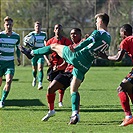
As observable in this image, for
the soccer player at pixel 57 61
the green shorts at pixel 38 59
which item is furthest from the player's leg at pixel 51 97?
the green shorts at pixel 38 59

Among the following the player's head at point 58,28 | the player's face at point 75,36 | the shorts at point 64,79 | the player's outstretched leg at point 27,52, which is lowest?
the shorts at point 64,79

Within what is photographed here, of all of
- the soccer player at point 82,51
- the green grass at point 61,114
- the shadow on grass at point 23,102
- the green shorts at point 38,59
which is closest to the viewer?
the green grass at point 61,114

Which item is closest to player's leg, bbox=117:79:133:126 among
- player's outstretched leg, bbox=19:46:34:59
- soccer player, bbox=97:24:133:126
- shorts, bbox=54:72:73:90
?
soccer player, bbox=97:24:133:126

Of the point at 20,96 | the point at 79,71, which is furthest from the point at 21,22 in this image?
the point at 79,71

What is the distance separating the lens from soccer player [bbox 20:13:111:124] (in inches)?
359

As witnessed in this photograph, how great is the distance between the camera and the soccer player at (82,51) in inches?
359

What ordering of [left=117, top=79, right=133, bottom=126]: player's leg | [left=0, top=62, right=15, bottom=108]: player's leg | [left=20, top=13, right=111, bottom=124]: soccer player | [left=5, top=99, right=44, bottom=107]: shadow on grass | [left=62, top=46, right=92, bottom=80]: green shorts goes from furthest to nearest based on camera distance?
[left=5, top=99, right=44, bottom=107]: shadow on grass → [left=0, top=62, right=15, bottom=108]: player's leg → [left=117, top=79, right=133, bottom=126]: player's leg → [left=62, top=46, right=92, bottom=80]: green shorts → [left=20, top=13, right=111, bottom=124]: soccer player

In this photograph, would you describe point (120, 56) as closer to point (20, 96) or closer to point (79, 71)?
point (79, 71)

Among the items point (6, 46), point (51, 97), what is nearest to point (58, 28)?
point (6, 46)

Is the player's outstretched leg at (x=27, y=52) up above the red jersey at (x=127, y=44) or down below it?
below

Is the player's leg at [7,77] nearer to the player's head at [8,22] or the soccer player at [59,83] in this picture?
the player's head at [8,22]

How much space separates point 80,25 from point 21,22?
4111 mm

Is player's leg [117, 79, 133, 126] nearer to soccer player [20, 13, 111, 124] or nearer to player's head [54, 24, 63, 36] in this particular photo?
soccer player [20, 13, 111, 124]

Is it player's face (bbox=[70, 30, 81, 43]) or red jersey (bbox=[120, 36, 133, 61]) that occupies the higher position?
player's face (bbox=[70, 30, 81, 43])
